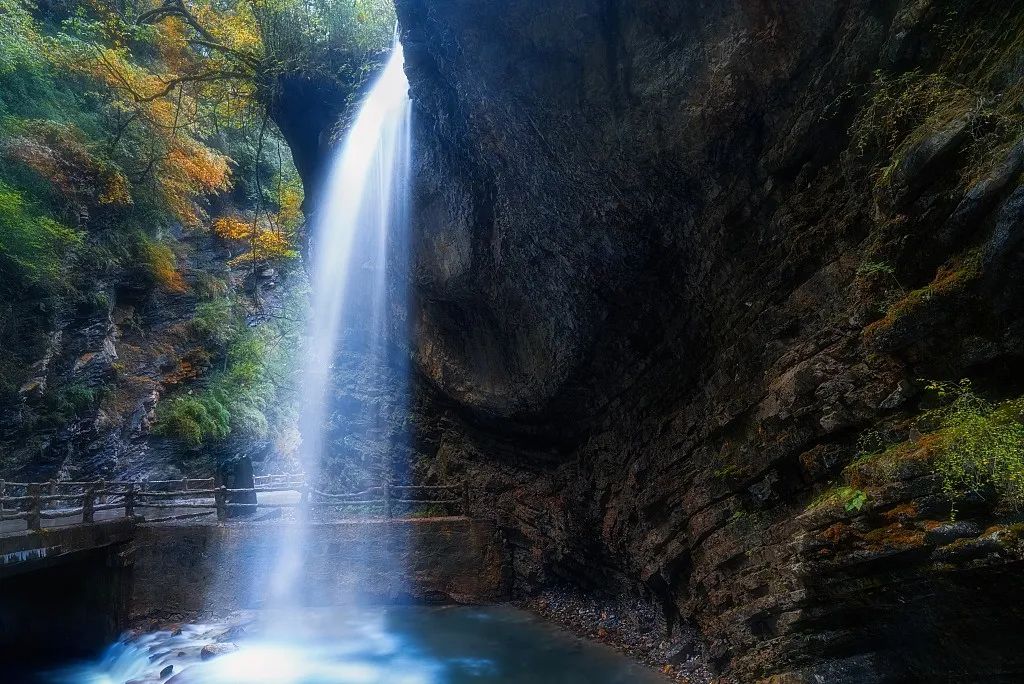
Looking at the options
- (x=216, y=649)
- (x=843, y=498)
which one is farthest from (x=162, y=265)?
(x=843, y=498)

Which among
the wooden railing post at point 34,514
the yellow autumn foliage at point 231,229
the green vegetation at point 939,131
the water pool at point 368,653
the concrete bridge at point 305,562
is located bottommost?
the water pool at point 368,653

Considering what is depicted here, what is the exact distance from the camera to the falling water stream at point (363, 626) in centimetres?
825

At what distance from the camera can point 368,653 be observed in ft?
30.0

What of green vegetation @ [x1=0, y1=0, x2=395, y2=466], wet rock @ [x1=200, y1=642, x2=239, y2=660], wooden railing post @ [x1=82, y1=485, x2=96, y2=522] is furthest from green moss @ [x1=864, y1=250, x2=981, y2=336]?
green vegetation @ [x1=0, y1=0, x2=395, y2=466]

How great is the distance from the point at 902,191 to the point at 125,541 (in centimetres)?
1228

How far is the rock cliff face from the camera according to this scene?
4375mm

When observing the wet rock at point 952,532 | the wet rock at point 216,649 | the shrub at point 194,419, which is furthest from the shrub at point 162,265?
the wet rock at point 952,532

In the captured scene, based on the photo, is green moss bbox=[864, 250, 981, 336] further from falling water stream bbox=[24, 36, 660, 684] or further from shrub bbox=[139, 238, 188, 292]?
shrub bbox=[139, 238, 188, 292]

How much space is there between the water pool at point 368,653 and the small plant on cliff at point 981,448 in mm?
4351

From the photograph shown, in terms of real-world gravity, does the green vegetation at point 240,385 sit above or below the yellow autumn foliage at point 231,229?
below

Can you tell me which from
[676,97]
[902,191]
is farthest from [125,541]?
[902,191]

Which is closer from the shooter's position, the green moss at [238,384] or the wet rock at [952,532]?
the wet rock at [952,532]

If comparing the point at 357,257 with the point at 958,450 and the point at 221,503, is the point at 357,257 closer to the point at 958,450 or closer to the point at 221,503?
the point at 221,503

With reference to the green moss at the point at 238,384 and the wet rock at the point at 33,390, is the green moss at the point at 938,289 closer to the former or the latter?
the green moss at the point at 238,384
